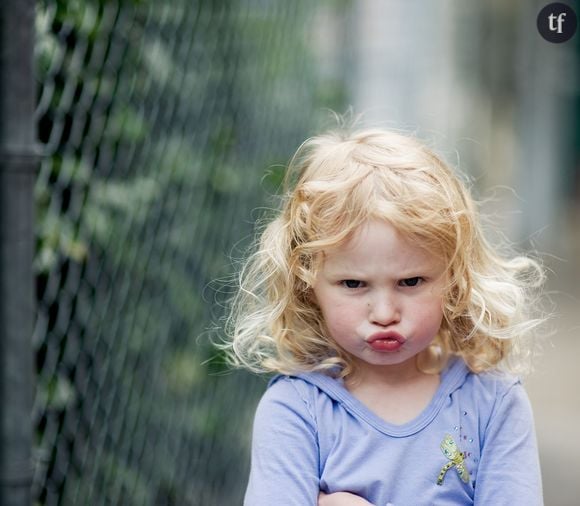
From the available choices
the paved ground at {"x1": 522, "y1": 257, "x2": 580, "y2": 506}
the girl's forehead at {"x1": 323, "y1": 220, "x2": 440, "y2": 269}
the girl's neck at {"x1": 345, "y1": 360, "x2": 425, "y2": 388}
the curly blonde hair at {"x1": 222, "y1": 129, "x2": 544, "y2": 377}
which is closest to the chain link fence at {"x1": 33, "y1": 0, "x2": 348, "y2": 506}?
the curly blonde hair at {"x1": 222, "y1": 129, "x2": 544, "y2": 377}

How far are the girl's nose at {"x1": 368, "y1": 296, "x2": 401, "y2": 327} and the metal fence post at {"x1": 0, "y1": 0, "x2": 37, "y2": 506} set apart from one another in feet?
2.66

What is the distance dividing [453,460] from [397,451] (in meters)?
0.10

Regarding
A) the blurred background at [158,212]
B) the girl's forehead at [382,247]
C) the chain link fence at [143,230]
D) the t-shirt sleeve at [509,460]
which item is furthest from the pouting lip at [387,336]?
the chain link fence at [143,230]

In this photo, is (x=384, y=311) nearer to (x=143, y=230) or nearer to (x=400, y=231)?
(x=400, y=231)

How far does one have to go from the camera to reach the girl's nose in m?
1.84

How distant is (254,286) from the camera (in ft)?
7.06

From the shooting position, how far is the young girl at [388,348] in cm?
187

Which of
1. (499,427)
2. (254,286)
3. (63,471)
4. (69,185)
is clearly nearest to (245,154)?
(69,185)

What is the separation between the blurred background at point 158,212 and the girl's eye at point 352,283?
0.48 meters

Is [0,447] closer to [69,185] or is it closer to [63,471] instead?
[63,471]

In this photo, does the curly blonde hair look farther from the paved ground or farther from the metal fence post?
the paved ground

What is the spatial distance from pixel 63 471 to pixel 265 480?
1.19m

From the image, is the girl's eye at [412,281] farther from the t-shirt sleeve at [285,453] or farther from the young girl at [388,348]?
the t-shirt sleeve at [285,453]

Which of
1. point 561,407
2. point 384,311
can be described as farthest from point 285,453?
point 561,407
